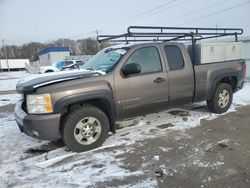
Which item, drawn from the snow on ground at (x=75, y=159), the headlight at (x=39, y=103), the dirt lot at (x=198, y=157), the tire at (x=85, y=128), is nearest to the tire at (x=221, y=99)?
the snow on ground at (x=75, y=159)

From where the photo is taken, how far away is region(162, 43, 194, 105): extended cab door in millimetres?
5070

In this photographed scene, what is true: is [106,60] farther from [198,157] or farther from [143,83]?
[198,157]

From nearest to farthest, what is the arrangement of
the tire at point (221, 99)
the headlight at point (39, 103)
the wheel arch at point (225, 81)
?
the headlight at point (39, 103)
the wheel arch at point (225, 81)
the tire at point (221, 99)

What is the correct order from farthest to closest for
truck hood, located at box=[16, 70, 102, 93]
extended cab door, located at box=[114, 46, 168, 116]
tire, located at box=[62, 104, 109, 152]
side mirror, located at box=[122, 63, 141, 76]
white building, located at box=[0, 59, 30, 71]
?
white building, located at box=[0, 59, 30, 71] → extended cab door, located at box=[114, 46, 168, 116] → side mirror, located at box=[122, 63, 141, 76] → tire, located at box=[62, 104, 109, 152] → truck hood, located at box=[16, 70, 102, 93]

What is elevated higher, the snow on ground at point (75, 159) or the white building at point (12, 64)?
the white building at point (12, 64)

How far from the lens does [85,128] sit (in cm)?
420

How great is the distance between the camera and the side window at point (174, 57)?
16.7ft

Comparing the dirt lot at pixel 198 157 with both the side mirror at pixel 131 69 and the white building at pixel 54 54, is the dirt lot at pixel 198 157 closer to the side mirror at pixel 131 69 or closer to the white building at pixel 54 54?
the side mirror at pixel 131 69

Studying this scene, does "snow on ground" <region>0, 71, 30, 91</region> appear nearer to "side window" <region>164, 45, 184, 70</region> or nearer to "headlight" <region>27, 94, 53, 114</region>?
"headlight" <region>27, 94, 53, 114</region>

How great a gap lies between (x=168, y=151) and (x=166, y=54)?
201 centimetres

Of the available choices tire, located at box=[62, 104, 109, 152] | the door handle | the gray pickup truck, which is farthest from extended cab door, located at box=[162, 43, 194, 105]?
tire, located at box=[62, 104, 109, 152]

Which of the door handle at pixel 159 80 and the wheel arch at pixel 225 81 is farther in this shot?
the wheel arch at pixel 225 81

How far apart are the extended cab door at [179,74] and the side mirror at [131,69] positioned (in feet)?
2.93

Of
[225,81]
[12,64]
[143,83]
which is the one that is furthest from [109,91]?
[12,64]
